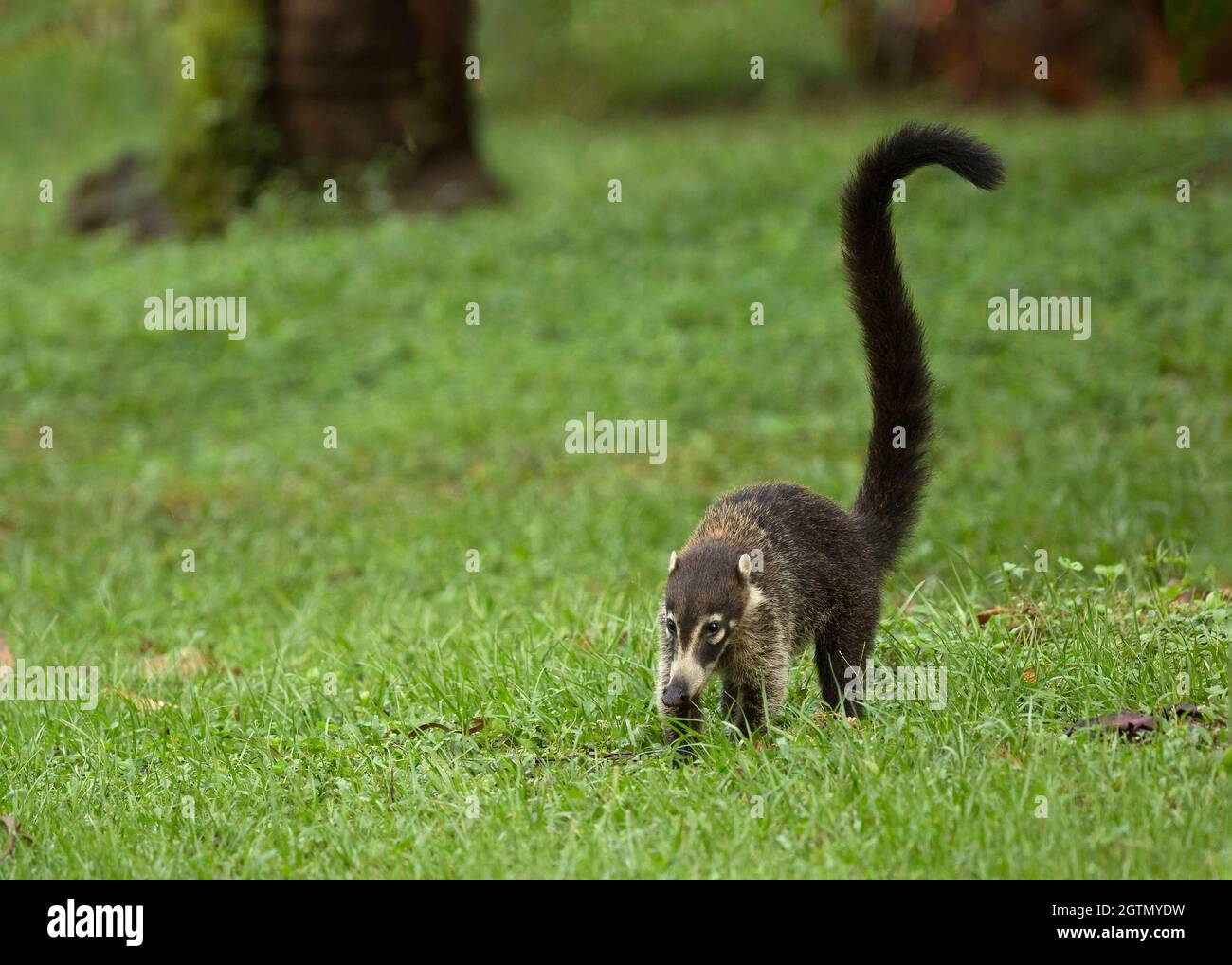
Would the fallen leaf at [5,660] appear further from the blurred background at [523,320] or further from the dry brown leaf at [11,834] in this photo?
the dry brown leaf at [11,834]

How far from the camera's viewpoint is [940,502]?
23.7 feet

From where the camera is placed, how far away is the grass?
3.78m

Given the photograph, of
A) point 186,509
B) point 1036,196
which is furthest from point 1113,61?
point 186,509

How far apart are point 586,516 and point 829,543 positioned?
3017 millimetres

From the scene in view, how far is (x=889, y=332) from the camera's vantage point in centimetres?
470

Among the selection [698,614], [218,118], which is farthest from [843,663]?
[218,118]

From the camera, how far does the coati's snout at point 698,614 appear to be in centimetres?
402

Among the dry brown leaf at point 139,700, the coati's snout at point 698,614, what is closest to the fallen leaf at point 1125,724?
the coati's snout at point 698,614

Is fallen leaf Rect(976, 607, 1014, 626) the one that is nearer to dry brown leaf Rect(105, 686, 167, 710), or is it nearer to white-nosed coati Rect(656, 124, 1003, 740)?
white-nosed coati Rect(656, 124, 1003, 740)

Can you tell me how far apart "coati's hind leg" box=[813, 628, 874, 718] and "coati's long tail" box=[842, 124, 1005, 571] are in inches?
15.1

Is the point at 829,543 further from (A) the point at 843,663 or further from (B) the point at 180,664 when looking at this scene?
(B) the point at 180,664

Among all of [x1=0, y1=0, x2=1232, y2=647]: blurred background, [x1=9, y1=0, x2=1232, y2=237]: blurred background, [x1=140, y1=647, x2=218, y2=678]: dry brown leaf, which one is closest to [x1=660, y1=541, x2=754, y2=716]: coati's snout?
[x1=0, y1=0, x2=1232, y2=647]: blurred background

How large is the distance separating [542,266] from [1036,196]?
12.9 feet

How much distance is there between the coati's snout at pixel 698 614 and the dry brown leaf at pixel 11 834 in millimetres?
1758
